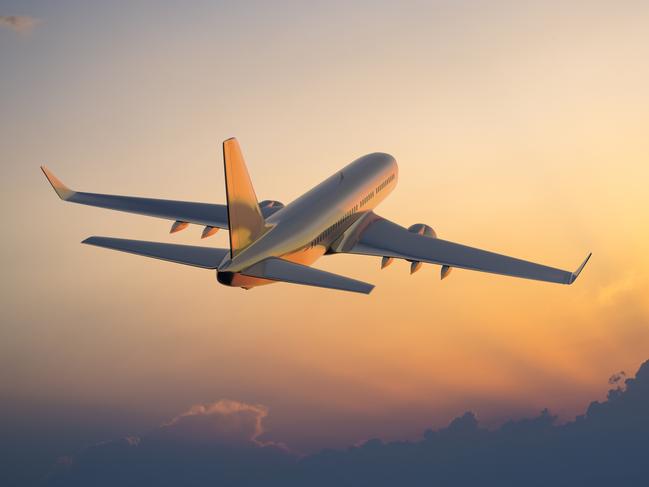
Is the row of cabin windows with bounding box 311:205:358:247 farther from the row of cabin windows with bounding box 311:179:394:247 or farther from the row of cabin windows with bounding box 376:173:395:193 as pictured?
the row of cabin windows with bounding box 376:173:395:193

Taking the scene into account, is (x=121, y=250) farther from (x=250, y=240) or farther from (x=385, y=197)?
(x=385, y=197)

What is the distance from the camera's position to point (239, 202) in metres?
41.8

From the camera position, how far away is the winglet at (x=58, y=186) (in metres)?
57.0

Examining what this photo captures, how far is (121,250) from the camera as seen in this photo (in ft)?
137

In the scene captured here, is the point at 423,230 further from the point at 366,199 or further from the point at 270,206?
the point at 270,206

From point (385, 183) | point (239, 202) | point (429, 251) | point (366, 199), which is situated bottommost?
point (239, 202)

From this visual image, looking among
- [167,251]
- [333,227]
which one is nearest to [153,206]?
[333,227]

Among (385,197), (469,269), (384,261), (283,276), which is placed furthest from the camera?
(385,197)

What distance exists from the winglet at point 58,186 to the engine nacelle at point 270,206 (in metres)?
14.1

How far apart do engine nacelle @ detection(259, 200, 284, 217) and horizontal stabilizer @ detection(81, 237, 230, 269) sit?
17167mm

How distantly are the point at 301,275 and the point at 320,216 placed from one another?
476 inches

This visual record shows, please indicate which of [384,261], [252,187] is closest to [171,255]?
[252,187]

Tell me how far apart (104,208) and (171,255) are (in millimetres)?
17661

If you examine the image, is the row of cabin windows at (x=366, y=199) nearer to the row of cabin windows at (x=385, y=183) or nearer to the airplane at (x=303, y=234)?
the airplane at (x=303, y=234)
